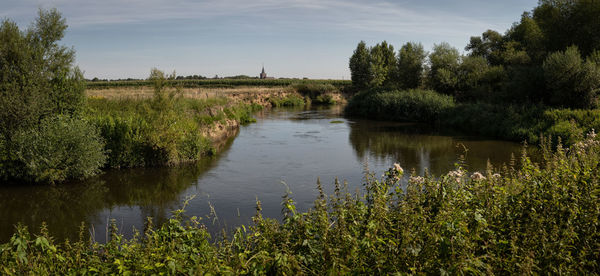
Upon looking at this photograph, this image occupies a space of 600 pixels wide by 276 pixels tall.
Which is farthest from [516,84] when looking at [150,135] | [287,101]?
[287,101]

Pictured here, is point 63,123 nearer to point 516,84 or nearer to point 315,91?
point 516,84

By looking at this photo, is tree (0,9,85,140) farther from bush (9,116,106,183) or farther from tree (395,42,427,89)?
tree (395,42,427,89)

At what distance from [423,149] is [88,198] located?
608 inches

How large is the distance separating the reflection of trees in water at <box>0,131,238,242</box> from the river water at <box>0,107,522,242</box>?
23 mm

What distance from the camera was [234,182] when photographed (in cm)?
1437

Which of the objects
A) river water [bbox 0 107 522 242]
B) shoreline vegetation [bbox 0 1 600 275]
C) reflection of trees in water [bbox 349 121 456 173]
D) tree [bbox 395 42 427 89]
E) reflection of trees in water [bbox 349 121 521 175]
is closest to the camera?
shoreline vegetation [bbox 0 1 600 275]

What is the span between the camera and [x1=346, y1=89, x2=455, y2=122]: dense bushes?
106ft

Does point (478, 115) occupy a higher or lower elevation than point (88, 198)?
higher

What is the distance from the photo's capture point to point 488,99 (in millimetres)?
29609

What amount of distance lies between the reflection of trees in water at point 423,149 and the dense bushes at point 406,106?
143 inches

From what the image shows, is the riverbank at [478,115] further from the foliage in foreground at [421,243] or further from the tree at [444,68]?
the foliage in foreground at [421,243]

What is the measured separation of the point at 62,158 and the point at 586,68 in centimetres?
2541

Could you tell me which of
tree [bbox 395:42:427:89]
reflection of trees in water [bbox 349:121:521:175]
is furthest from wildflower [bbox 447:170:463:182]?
tree [bbox 395:42:427:89]

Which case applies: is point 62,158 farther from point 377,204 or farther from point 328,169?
point 377,204
